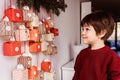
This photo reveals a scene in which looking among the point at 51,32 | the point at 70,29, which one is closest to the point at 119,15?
the point at 70,29

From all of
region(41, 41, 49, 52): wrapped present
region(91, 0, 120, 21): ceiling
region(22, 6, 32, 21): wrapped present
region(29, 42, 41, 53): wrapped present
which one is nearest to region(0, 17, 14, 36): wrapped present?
region(22, 6, 32, 21): wrapped present

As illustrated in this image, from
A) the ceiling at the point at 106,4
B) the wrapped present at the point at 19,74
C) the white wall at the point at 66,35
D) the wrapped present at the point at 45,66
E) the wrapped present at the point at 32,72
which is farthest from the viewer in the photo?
the ceiling at the point at 106,4

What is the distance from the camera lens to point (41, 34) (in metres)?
1.42

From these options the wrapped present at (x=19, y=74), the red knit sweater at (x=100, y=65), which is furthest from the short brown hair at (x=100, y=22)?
the wrapped present at (x=19, y=74)

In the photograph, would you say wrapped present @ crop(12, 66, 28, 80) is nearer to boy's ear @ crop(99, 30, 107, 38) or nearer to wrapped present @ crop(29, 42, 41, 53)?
wrapped present @ crop(29, 42, 41, 53)

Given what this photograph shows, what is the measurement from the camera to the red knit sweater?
1.02 meters

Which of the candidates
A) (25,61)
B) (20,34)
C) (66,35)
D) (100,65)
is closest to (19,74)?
(25,61)

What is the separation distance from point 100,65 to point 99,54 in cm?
6

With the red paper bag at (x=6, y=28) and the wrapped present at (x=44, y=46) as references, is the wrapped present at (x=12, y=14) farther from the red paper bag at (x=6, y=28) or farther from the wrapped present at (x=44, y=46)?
the wrapped present at (x=44, y=46)

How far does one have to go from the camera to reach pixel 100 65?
41.3 inches

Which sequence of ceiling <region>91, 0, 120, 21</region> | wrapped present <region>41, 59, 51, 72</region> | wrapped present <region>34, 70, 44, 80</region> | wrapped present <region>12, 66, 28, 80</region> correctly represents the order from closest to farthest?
wrapped present <region>12, 66, 28, 80</region>
wrapped present <region>34, 70, 44, 80</region>
wrapped present <region>41, 59, 51, 72</region>
ceiling <region>91, 0, 120, 21</region>

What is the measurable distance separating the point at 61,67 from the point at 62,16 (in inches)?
21.0

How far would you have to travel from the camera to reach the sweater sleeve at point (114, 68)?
1.01 meters

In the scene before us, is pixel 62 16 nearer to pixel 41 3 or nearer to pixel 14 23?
pixel 41 3
